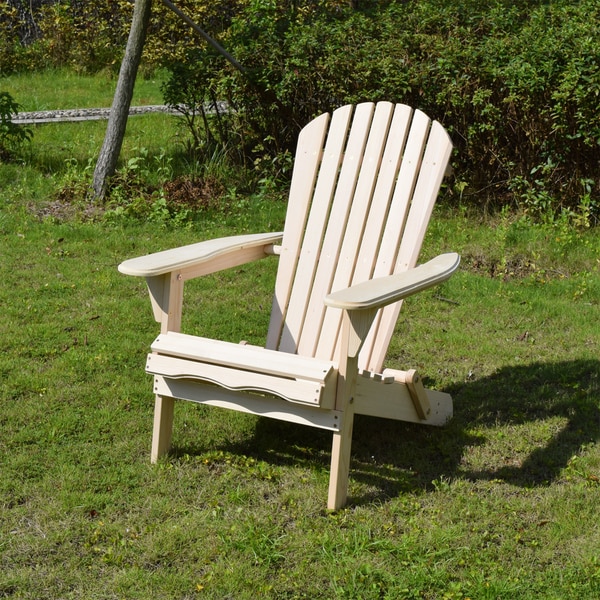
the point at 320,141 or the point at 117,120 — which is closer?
the point at 320,141

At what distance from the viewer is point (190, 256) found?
130 inches

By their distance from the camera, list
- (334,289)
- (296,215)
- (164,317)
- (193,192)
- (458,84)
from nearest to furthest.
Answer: (164,317), (334,289), (296,215), (458,84), (193,192)

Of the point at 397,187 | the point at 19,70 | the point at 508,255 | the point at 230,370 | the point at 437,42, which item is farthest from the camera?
the point at 19,70

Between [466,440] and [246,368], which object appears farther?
[466,440]

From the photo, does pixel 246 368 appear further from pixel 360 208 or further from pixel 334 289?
pixel 360 208

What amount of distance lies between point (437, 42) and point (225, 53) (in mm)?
1440

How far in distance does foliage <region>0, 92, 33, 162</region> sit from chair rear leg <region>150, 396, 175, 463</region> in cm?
412

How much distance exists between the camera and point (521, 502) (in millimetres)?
3057

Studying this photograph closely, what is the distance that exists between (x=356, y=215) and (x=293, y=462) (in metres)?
1.02

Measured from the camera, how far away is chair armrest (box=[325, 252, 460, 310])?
2754mm

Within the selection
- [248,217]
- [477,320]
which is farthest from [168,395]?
[248,217]

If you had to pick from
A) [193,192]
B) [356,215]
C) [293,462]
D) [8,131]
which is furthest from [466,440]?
[8,131]

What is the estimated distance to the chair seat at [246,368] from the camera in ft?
9.46

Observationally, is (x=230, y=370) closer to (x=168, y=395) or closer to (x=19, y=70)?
(x=168, y=395)
